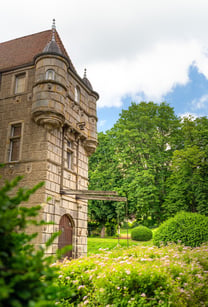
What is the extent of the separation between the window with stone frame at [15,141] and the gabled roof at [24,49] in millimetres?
3111

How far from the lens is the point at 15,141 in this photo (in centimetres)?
1327

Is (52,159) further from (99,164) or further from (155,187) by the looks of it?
(99,164)

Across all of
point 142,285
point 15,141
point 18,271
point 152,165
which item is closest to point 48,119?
point 15,141

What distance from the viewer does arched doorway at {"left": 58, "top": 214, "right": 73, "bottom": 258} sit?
42.8ft

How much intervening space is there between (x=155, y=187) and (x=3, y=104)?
13.8 m

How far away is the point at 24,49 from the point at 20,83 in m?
2.53

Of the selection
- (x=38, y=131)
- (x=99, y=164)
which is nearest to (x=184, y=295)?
(x=38, y=131)

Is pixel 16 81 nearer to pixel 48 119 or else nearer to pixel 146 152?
pixel 48 119

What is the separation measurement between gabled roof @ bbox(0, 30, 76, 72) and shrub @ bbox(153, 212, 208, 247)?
8.94 meters

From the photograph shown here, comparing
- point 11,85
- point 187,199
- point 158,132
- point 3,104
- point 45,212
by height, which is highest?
point 158,132

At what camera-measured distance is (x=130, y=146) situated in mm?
26359

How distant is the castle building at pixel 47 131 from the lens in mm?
12242

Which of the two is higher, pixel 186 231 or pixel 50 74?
pixel 50 74

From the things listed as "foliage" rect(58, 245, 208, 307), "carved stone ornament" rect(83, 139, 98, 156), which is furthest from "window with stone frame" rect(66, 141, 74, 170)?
"foliage" rect(58, 245, 208, 307)
